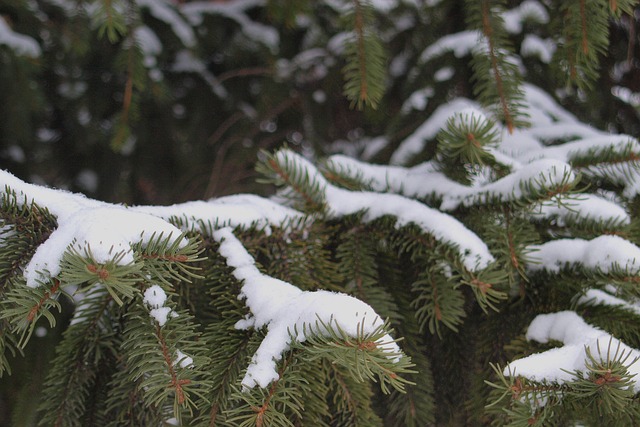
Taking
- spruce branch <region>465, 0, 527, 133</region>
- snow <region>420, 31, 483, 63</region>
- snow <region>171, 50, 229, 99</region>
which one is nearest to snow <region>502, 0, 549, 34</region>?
snow <region>420, 31, 483, 63</region>

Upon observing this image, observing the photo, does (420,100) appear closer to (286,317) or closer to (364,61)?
(364,61)

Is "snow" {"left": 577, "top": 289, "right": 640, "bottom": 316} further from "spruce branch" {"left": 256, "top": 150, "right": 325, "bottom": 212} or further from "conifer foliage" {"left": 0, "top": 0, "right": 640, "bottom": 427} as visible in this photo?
"spruce branch" {"left": 256, "top": 150, "right": 325, "bottom": 212}

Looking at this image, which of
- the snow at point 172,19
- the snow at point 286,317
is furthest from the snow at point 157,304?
the snow at point 172,19

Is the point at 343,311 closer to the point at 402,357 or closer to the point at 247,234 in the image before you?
the point at 402,357

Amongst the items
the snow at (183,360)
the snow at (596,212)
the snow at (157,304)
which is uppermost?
the snow at (596,212)

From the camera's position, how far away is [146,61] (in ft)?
5.57

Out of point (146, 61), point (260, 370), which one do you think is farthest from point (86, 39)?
point (260, 370)

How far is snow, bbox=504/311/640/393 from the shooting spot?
66 cm

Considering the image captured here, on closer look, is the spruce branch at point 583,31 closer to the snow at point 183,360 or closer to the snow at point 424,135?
the snow at point 424,135

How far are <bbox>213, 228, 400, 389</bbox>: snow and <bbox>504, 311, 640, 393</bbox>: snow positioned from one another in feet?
0.59

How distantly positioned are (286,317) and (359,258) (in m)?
0.34

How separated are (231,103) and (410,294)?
135cm

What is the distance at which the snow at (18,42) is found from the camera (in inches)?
60.8

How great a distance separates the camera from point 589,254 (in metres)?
0.88
